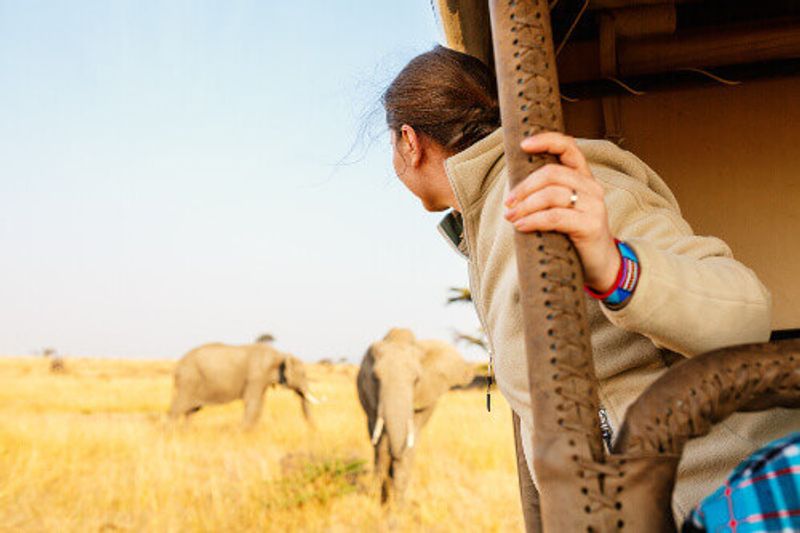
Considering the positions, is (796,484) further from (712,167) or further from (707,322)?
(712,167)

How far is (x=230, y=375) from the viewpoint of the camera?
19.4 m

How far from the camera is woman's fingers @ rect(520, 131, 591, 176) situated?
0.89 metres

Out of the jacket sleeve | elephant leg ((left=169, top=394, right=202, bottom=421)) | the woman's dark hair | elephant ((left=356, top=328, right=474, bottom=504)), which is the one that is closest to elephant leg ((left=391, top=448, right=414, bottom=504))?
elephant ((left=356, top=328, right=474, bottom=504))

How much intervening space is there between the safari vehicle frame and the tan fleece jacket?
0.13m

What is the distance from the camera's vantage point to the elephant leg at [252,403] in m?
18.2

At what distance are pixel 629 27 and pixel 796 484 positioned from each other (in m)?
1.83

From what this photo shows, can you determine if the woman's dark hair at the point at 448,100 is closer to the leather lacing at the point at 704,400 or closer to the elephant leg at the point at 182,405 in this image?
the leather lacing at the point at 704,400

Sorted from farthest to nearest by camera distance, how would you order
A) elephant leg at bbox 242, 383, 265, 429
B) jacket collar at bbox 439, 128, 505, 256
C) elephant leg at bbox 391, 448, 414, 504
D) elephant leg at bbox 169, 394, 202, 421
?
elephant leg at bbox 169, 394, 202, 421 < elephant leg at bbox 242, 383, 265, 429 < elephant leg at bbox 391, 448, 414, 504 < jacket collar at bbox 439, 128, 505, 256

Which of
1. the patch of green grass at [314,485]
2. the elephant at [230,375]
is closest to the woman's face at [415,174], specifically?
the patch of green grass at [314,485]

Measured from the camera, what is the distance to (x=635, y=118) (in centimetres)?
297

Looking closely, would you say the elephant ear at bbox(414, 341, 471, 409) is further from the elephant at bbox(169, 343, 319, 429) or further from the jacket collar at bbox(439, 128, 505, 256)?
the jacket collar at bbox(439, 128, 505, 256)

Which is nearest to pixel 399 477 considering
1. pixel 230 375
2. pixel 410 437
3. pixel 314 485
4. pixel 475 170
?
pixel 410 437

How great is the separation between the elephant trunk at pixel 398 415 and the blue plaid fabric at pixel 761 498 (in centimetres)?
832

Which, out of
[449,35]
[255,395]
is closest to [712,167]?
[449,35]
